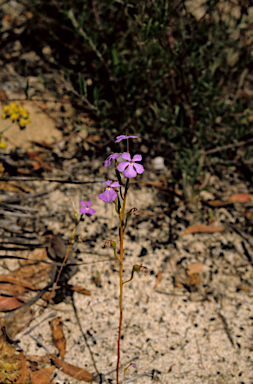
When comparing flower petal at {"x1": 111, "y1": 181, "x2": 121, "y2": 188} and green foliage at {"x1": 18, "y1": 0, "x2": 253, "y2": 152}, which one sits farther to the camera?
green foliage at {"x1": 18, "y1": 0, "x2": 253, "y2": 152}

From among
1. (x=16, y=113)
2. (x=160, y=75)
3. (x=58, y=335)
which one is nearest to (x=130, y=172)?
(x=58, y=335)

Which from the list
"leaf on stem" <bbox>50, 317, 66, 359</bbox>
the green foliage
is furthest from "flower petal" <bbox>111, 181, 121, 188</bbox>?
the green foliage

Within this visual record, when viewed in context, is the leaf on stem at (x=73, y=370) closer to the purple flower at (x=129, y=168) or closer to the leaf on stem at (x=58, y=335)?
the leaf on stem at (x=58, y=335)

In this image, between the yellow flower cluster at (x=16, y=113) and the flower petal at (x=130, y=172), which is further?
the yellow flower cluster at (x=16, y=113)

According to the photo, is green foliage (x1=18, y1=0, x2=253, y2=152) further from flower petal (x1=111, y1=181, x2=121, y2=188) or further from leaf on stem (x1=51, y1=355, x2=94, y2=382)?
leaf on stem (x1=51, y1=355, x2=94, y2=382)

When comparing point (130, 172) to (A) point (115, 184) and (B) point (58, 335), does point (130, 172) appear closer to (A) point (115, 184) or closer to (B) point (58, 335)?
(A) point (115, 184)

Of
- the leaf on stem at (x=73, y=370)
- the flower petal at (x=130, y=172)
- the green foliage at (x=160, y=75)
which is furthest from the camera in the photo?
the green foliage at (x=160, y=75)

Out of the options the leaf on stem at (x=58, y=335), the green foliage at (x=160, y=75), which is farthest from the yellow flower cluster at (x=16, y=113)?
the leaf on stem at (x=58, y=335)

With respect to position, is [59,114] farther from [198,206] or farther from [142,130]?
[198,206]

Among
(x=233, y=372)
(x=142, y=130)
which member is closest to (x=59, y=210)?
(x=142, y=130)
